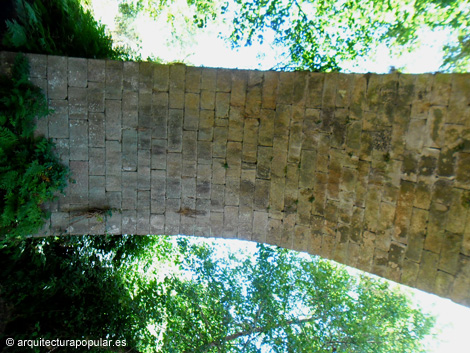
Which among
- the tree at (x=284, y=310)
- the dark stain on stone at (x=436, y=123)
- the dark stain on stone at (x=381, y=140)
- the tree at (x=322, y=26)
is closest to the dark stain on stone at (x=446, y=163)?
the dark stain on stone at (x=436, y=123)

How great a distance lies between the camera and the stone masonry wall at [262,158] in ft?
12.0

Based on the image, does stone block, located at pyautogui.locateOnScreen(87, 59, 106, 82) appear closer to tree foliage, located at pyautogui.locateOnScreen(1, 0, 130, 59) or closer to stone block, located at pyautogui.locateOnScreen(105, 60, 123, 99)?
stone block, located at pyautogui.locateOnScreen(105, 60, 123, 99)

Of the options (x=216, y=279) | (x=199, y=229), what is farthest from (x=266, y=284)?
(x=199, y=229)

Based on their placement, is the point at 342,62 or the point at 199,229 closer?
the point at 199,229

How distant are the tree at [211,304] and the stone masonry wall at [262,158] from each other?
316 cm

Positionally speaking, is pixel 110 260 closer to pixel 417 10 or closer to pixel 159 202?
pixel 159 202

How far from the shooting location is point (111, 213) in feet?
15.8

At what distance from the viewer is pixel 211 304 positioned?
7.94m

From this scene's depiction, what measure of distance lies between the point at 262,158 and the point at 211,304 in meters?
4.83

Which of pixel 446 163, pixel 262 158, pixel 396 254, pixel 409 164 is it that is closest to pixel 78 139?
pixel 262 158

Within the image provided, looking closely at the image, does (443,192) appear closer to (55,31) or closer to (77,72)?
(77,72)

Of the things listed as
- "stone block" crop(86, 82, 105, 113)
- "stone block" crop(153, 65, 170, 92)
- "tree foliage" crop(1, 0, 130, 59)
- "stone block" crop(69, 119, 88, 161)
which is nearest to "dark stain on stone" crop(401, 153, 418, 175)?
"stone block" crop(153, 65, 170, 92)

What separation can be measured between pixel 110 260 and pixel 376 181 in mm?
6619

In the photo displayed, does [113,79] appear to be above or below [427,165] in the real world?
above
